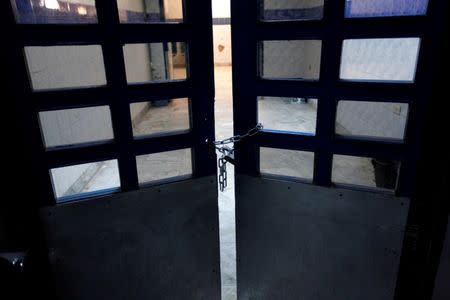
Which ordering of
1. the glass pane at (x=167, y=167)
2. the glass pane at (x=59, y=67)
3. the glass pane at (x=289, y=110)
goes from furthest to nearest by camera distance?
the glass pane at (x=167, y=167) → the glass pane at (x=59, y=67) → the glass pane at (x=289, y=110)

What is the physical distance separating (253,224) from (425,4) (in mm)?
1158

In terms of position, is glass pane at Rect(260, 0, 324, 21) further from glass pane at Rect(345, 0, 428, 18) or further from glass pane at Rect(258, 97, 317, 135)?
glass pane at Rect(258, 97, 317, 135)

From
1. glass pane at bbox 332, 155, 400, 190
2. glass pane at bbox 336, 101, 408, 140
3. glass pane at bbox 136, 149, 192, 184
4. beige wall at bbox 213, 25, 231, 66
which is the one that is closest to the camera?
glass pane at bbox 336, 101, 408, 140

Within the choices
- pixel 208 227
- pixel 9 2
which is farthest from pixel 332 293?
pixel 9 2

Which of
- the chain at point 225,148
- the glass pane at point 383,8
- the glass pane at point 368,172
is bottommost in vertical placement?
the glass pane at point 368,172

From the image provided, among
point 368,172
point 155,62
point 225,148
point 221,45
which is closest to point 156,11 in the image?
point 225,148

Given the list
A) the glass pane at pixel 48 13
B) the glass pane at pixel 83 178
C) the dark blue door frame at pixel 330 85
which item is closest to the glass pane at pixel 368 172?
the dark blue door frame at pixel 330 85

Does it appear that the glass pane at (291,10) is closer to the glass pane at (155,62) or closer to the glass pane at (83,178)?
the glass pane at (155,62)

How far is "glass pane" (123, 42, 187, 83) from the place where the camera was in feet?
5.03

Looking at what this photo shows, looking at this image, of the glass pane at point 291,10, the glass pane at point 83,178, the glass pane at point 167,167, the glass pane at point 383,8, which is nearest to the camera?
the glass pane at point 383,8

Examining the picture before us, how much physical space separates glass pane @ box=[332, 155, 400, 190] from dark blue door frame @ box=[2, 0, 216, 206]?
0.69 m

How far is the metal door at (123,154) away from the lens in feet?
4.03

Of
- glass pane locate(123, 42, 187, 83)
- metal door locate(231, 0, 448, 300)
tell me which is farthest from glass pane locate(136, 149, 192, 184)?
metal door locate(231, 0, 448, 300)

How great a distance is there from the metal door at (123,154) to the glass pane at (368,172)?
0.69 m
